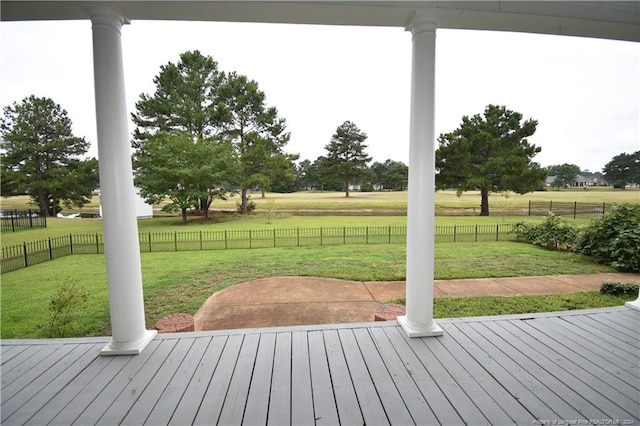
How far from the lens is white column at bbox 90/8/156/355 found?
71.8 inches

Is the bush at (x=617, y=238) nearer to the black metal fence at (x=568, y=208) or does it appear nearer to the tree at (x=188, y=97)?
the black metal fence at (x=568, y=208)

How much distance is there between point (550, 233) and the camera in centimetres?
732

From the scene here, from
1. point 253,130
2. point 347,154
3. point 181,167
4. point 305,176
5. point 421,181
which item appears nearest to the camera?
point 421,181

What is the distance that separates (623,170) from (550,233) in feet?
10.2

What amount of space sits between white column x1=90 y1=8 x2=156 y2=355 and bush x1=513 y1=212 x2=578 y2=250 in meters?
8.54

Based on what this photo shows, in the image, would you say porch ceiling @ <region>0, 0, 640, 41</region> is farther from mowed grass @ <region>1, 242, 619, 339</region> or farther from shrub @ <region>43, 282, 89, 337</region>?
mowed grass @ <region>1, 242, 619, 339</region>

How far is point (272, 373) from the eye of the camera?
173 cm

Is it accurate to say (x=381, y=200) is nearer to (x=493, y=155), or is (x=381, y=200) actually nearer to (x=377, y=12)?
(x=493, y=155)

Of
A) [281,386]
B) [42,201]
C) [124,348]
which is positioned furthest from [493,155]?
[42,201]

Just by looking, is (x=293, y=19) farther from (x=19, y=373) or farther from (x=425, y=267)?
(x=19, y=373)

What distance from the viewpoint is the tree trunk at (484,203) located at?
36.5 feet

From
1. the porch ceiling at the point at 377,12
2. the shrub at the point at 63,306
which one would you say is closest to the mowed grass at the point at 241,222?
the shrub at the point at 63,306

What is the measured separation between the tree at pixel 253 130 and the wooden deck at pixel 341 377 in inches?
386

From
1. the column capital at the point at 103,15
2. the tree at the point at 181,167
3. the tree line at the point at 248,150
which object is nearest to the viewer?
the column capital at the point at 103,15
